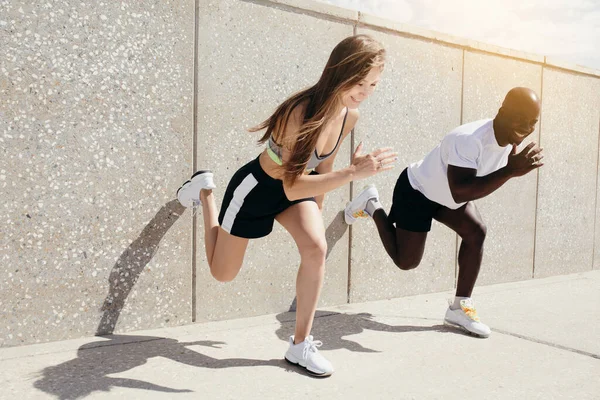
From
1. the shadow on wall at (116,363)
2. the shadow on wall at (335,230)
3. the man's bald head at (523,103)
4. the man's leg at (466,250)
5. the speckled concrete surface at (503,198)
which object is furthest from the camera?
the speckled concrete surface at (503,198)

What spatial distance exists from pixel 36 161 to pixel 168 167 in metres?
0.74

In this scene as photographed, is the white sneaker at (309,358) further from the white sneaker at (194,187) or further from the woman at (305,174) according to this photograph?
the white sneaker at (194,187)

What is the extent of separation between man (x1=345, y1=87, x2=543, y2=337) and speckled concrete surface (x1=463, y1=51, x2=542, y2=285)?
1461 millimetres

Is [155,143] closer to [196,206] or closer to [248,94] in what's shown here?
[196,206]

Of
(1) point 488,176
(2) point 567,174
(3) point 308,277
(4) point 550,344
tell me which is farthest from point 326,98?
(2) point 567,174

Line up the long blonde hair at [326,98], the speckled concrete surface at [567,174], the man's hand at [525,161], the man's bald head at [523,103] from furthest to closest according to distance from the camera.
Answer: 1. the speckled concrete surface at [567,174]
2. the man's bald head at [523,103]
3. the man's hand at [525,161]
4. the long blonde hair at [326,98]

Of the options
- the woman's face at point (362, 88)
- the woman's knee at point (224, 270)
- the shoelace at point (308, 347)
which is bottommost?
the shoelace at point (308, 347)

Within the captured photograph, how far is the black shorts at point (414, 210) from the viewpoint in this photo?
402 cm

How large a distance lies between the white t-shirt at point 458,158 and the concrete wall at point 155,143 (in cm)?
63

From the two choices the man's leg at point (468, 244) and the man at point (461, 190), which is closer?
the man at point (461, 190)

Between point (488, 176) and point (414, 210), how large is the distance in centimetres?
71

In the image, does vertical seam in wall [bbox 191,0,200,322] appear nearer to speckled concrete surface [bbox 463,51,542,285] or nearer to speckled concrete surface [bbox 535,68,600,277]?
speckled concrete surface [bbox 463,51,542,285]

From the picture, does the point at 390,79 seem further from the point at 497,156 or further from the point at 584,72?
the point at 584,72

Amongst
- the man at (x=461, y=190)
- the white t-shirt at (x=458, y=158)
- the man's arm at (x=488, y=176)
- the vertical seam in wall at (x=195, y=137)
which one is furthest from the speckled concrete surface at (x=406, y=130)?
the vertical seam in wall at (x=195, y=137)
